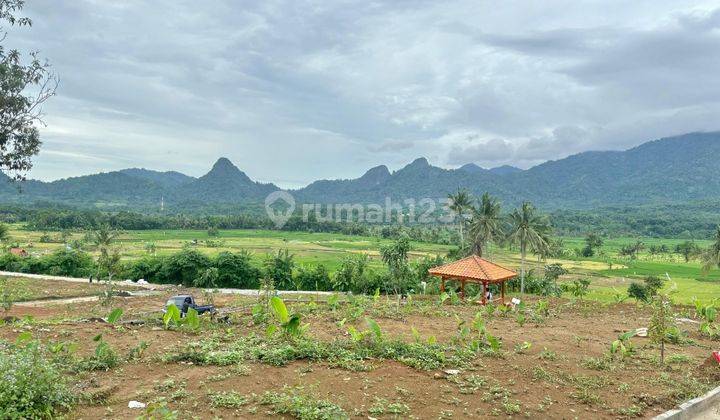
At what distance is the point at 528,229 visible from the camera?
34000mm

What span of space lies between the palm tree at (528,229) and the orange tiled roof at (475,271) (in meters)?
14.7

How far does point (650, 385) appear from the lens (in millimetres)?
7723

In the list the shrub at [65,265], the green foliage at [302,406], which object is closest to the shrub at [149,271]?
the shrub at [65,265]

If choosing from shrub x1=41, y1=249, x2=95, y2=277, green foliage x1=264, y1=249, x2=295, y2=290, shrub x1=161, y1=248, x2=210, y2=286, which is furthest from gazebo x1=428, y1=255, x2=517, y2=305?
shrub x1=41, y1=249, x2=95, y2=277

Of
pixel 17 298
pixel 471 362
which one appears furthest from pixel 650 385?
pixel 17 298

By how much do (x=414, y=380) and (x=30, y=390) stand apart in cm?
469

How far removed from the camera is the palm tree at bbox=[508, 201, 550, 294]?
3403cm

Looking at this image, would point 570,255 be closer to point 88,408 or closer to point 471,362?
point 471,362

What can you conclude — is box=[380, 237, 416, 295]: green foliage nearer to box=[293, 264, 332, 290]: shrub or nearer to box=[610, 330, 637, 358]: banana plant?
box=[293, 264, 332, 290]: shrub

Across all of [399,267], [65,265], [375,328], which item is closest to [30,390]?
[375,328]

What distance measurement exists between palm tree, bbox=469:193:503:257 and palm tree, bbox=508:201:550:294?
6.14 feet

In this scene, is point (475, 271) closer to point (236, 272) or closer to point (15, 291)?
point (236, 272)

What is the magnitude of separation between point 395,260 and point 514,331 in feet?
66.6

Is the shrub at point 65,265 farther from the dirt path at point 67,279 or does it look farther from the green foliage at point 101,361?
the green foliage at point 101,361
